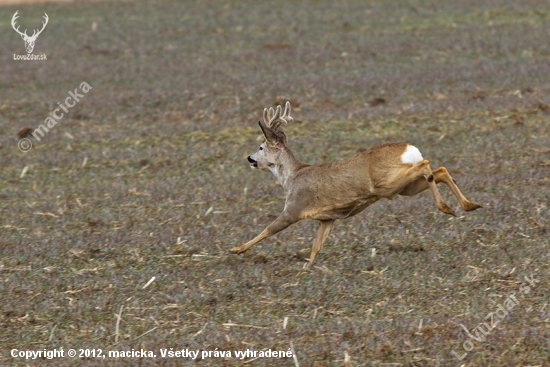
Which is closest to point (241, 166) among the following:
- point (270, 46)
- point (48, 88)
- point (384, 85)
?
point (384, 85)

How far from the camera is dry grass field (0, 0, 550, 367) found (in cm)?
730

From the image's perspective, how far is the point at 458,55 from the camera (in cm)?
1878

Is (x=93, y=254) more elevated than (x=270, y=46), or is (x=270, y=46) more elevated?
(x=270, y=46)

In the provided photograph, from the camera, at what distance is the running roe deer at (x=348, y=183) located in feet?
27.9

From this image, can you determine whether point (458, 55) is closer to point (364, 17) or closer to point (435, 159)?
point (364, 17)

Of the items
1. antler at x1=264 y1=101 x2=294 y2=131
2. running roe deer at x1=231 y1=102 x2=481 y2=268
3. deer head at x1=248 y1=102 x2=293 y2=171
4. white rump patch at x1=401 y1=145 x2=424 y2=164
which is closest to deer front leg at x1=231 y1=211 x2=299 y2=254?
running roe deer at x1=231 y1=102 x2=481 y2=268

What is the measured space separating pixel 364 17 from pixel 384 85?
6.80 metres

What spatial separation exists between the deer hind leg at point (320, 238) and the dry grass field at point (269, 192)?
0.13 meters

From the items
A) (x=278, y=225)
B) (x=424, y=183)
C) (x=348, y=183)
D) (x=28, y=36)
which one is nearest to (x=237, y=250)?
(x=278, y=225)

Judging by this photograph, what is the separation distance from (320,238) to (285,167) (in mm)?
861

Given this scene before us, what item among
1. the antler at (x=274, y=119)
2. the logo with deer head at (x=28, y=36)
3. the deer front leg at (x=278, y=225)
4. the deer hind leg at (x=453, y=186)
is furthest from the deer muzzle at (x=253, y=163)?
the logo with deer head at (x=28, y=36)

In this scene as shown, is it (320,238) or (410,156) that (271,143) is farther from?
(410,156)

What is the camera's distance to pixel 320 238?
8797mm

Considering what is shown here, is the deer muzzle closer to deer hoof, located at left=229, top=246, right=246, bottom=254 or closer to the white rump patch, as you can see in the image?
deer hoof, located at left=229, top=246, right=246, bottom=254
